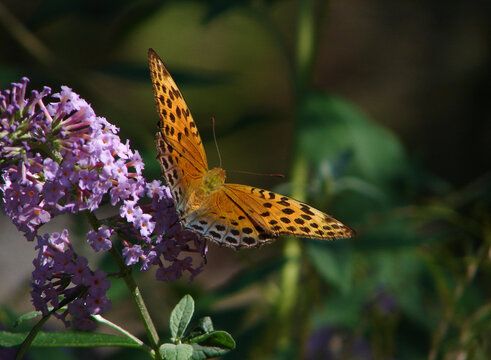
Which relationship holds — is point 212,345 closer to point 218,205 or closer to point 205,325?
point 205,325

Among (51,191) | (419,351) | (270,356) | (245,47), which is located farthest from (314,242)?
(245,47)

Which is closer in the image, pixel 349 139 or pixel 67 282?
pixel 67 282

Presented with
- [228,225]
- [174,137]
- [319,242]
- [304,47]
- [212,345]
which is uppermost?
[304,47]

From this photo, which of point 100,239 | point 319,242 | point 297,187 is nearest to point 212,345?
point 100,239

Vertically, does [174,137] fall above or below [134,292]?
above

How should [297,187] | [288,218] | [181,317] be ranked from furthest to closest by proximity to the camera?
1. [297,187]
2. [288,218]
3. [181,317]

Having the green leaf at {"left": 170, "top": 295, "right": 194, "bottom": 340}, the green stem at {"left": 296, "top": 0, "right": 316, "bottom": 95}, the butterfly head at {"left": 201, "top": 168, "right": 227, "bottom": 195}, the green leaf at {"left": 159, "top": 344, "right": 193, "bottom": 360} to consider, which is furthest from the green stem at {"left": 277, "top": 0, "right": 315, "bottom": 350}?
the green leaf at {"left": 159, "top": 344, "right": 193, "bottom": 360}

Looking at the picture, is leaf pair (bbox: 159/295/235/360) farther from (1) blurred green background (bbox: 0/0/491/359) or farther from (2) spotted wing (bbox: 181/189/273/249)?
(1) blurred green background (bbox: 0/0/491/359)
